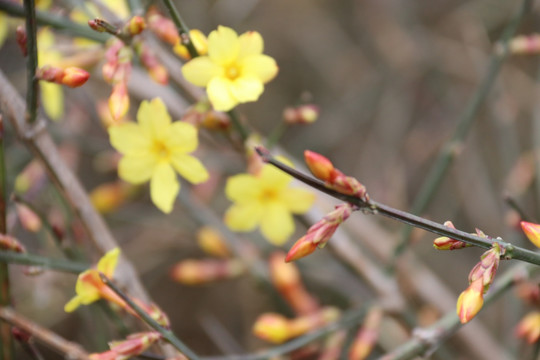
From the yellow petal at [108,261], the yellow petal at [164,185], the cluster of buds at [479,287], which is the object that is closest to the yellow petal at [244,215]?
the yellow petal at [164,185]

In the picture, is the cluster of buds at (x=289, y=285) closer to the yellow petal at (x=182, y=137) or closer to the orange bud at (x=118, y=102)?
the yellow petal at (x=182, y=137)

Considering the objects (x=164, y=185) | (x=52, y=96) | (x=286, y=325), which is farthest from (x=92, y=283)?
(x=52, y=96)

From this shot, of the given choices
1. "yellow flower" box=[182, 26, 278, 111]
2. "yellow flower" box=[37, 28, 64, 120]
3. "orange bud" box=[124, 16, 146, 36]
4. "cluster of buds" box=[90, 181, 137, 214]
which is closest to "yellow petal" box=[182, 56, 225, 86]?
"yellow flower" box=[182, 26, 278, 111]

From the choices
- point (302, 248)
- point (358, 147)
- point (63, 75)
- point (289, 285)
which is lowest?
point (302, 248)

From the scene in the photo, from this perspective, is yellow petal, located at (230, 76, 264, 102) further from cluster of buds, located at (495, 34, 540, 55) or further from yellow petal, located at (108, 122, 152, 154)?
cluster of buds, located at (495, 34, 540, 55)

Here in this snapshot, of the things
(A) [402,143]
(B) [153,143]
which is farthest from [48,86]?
(A) [402,143]

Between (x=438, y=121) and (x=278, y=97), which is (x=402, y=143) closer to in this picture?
(x=438, y=121)

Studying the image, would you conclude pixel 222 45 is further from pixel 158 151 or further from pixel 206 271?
pixel 206 271
